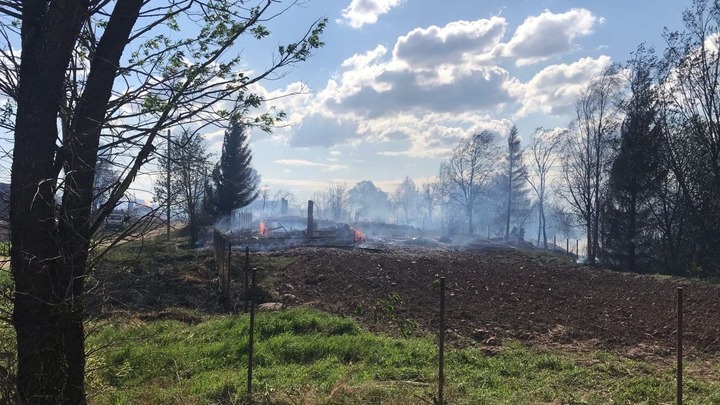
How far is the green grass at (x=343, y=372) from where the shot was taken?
18.6 feet

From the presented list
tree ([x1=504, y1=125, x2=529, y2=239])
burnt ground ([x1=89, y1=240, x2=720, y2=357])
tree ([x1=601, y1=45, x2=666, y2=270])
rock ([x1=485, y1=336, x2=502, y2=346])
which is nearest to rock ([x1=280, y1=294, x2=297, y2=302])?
burnt ground ([x1=89, y1=240, x2=720, y2=357])

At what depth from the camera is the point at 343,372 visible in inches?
263

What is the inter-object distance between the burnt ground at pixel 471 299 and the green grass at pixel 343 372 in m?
0.88

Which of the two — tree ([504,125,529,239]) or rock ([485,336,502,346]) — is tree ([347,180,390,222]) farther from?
rock ([485,336,502,346])

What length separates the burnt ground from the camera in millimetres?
9227

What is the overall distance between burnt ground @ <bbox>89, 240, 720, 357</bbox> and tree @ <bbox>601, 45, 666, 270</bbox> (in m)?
10.6

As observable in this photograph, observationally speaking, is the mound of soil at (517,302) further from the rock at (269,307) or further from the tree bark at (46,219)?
the tree bark at (46,219)

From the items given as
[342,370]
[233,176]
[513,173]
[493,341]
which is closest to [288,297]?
[493,341]

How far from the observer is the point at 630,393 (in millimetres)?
5898

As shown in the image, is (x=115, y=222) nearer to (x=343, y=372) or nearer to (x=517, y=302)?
Result: (x=343, y=372)

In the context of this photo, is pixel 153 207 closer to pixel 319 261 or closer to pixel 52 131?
pixel 52 131

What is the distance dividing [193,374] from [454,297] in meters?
7.98

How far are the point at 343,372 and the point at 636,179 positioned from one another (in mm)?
26889

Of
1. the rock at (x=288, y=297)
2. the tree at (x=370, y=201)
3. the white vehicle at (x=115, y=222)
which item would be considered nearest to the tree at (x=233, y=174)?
the rock at (x=288, y=297)
